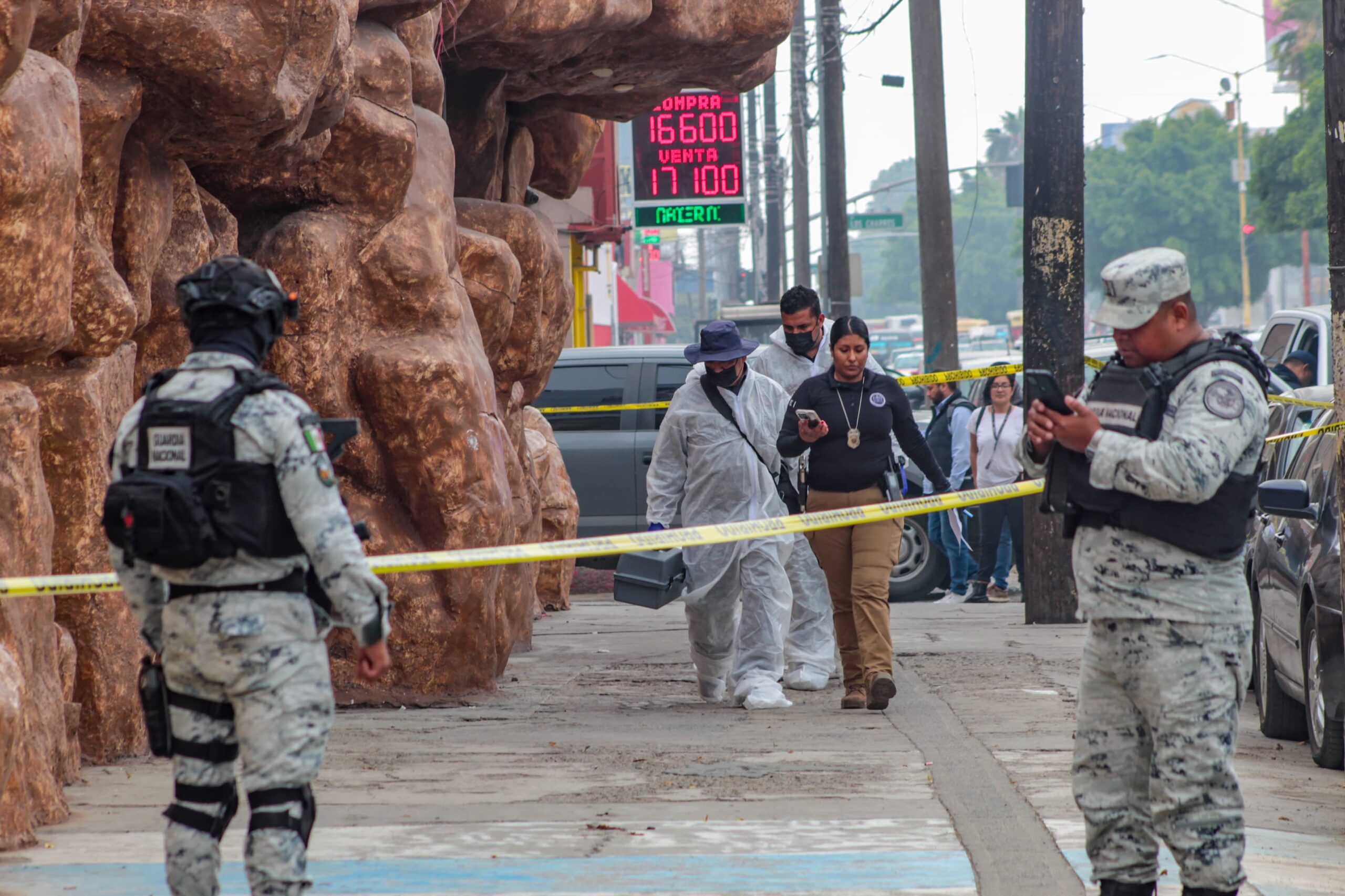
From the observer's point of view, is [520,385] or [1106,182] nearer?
[520,385]

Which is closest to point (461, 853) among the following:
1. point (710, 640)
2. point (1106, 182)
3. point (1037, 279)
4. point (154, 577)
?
point (154, 577)

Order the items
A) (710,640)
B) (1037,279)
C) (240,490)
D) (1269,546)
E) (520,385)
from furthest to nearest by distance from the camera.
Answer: (1037,279) < (520,385) < (710,640) < (1269,546) < (240,490)

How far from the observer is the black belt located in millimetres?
3668

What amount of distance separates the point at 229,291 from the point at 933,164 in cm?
1473

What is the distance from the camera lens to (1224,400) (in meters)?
3.82

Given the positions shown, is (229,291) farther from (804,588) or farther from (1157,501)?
(804,588)

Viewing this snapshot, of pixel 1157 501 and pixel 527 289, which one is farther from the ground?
pixel 527 289

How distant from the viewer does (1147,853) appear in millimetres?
3957

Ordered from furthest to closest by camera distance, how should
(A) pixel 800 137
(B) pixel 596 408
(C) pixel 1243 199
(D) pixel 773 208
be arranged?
(C) pixel 1243 199 < (D) pixel 773 208 < (A) pixel 800 137 < (B) pixel 596 408

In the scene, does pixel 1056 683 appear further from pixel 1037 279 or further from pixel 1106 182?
pixel 1106 182

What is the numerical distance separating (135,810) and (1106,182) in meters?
72.3

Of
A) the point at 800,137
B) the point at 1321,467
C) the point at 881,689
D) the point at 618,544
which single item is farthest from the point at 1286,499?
the point at 800,137

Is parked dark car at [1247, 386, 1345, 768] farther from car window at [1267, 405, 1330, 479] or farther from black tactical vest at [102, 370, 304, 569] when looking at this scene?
black tactical vest at [102, 370, 304, 569]

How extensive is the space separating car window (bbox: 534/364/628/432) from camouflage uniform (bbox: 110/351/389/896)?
964cm
